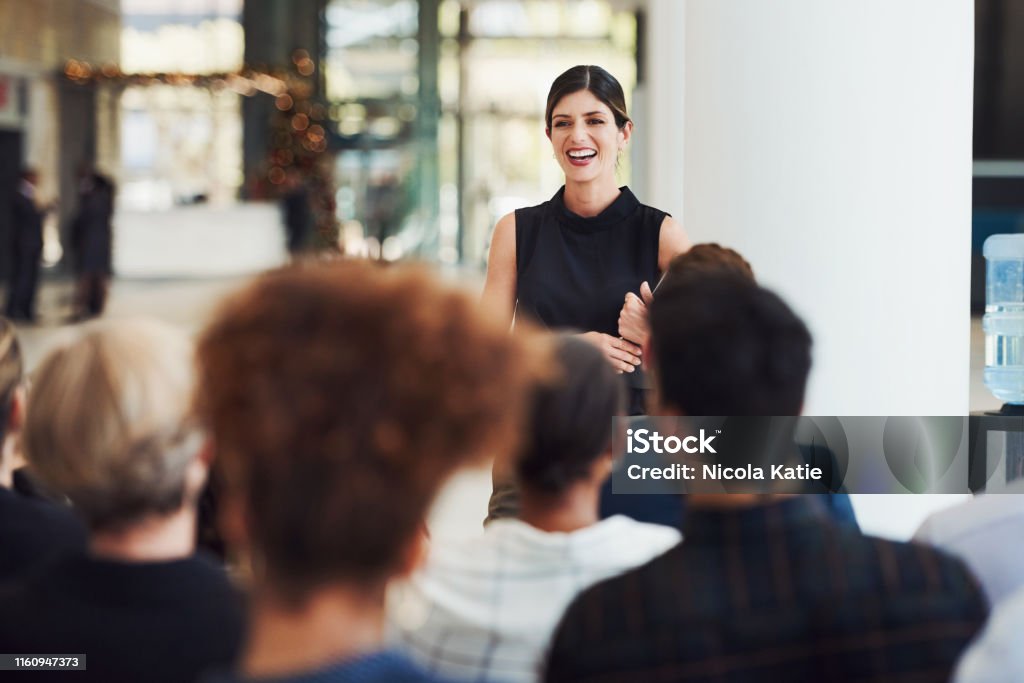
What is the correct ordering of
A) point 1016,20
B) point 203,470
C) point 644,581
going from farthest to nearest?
point 1016,20
point 203,470
point 644,581

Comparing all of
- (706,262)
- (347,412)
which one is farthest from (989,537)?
(347,412)

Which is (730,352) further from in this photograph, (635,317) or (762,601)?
(635,317)

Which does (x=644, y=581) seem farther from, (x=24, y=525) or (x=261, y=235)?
(x=261, y=235)

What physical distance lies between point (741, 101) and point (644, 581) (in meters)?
2.39

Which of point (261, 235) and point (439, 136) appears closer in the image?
point (261, 235)

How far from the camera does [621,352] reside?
9.23 feet

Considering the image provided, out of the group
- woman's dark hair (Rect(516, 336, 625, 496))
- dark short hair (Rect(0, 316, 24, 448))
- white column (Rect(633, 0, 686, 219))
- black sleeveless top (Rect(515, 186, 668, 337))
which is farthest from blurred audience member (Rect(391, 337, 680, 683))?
white column (Rect(633, 0, 686, 219))

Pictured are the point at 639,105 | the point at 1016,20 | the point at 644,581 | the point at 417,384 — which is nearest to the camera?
the point at 417,384

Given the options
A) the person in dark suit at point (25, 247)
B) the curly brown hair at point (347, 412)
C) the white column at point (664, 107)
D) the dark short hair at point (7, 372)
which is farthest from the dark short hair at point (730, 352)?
the person in dark suit at point (25, 247)

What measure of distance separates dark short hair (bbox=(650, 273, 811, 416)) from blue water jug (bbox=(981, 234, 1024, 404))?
145 inches

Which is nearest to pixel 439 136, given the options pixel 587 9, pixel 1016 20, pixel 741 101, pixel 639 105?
pixel 587 9

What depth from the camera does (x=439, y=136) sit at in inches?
922

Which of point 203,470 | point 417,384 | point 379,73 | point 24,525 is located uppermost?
point 379,73

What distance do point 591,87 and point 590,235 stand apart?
0.34 meters
